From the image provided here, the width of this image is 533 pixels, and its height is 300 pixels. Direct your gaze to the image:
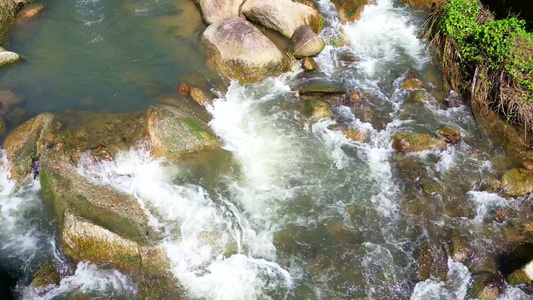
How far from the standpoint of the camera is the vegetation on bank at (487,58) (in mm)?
10242

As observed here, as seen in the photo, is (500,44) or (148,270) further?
(500,44)

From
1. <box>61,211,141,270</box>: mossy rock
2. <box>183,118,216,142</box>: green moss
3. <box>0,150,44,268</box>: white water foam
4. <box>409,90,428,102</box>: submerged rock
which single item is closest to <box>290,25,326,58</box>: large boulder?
<box>409,90,428,102</box>: submerged rock

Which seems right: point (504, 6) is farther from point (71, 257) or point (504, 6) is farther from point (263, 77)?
point (71, 257)

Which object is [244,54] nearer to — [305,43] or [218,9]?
[305,43]

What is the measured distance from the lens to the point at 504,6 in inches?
491

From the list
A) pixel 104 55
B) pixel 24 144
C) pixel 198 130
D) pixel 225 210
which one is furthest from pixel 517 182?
pixel 104 55

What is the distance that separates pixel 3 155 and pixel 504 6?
14945 mm

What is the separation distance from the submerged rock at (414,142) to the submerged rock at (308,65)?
3.60 meters

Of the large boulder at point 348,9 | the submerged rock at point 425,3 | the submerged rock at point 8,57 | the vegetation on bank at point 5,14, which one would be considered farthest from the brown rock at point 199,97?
the submerged rock at point 425,3

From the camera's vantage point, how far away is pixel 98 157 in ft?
30.1

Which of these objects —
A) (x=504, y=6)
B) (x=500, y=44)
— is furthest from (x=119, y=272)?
(x=504, y=6)

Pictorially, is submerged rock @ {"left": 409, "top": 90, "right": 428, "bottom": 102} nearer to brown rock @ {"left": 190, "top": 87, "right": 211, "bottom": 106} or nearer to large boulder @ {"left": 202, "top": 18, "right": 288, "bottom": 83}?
large boulder @ {"left": 202, "top": 18, "right": 288, "bottom": 83}

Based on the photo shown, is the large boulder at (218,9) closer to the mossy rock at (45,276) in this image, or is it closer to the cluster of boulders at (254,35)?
the cluster of boulders at (254,35)

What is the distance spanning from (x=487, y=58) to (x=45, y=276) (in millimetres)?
12036
